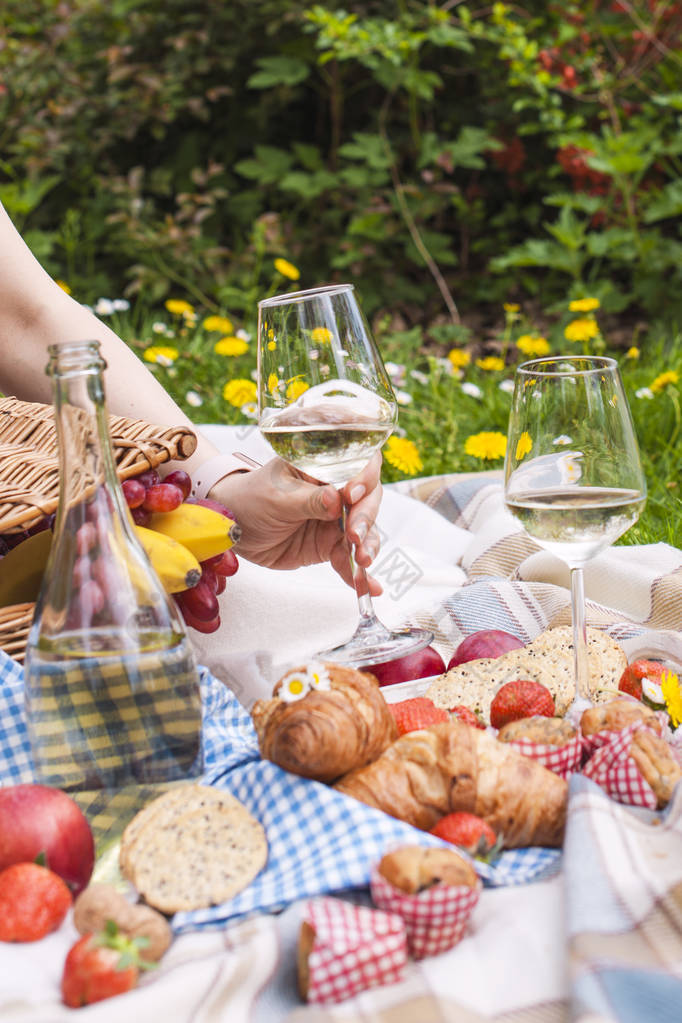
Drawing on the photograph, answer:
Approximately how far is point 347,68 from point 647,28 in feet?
5.49

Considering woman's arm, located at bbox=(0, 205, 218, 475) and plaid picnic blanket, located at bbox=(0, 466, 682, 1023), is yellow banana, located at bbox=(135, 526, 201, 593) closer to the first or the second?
plaid picnic blanket, located at bbox=(0, 466, 682, 1023)

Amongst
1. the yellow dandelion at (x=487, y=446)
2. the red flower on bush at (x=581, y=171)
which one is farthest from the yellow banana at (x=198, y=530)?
the red flower on bush at (x=581, y=171)

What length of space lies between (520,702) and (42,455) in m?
0.72

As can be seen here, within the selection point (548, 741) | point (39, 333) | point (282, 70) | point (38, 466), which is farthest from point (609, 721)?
point (282, 70)

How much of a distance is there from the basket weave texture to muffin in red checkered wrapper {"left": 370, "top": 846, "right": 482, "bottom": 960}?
2.06ft

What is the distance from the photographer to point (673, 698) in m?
1.27

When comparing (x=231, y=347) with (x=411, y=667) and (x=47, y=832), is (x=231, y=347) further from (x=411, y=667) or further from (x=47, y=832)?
(x=47, y=832)

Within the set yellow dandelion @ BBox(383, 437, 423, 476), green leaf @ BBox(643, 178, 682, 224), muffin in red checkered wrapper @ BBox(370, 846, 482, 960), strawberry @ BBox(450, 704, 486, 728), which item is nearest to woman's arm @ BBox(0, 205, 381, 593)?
strawberry @ BBox(450, 704, 486, 728)

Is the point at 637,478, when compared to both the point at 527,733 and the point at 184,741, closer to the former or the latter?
the point at 527,733

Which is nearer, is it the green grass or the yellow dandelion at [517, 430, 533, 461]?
the yellow dandelion at [517, 430, 533, 461]

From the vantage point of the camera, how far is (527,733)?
1.10 metres

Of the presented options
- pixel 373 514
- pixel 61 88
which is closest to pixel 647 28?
pixel 61 88

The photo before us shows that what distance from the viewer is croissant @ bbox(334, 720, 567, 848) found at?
3.21 feet

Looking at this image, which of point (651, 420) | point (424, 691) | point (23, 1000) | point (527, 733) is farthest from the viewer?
point (651, 420)
